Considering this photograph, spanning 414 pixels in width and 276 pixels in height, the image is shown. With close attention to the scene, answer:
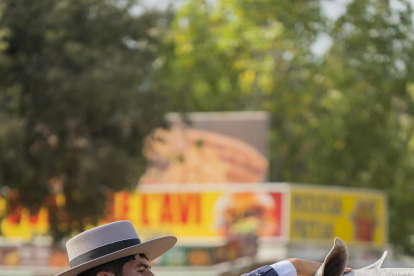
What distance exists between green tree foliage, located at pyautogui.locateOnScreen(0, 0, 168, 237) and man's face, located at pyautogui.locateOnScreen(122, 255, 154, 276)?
29.7 feet

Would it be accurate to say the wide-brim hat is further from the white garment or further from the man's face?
the white garment

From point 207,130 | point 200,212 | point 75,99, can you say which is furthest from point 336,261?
point 207,130

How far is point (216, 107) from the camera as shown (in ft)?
97.4

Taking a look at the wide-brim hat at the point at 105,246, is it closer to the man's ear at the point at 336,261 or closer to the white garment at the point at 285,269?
the white garment at the point at 285,269

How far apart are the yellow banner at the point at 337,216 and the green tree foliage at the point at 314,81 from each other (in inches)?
133

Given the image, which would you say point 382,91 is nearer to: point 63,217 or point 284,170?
point 284,170

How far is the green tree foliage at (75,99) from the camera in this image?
1227 cm

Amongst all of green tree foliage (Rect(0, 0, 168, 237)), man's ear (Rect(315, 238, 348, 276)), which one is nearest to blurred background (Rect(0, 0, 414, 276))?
green tree foliage (Rect(0, 0, 168, 237))

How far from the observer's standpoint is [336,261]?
7.39 ft

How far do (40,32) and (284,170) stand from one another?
19485 mm

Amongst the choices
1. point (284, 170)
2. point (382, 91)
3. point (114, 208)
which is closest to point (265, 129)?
point (382, 91)

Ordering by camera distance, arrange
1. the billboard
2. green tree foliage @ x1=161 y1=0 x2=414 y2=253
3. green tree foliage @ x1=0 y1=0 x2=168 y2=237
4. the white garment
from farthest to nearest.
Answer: green tree foliage @ x1=161 y1=0 x2=414 y2=253 → the billboard → green tree foliage @ x1=0 y1=0 x2=168 y2=237 → the white garment

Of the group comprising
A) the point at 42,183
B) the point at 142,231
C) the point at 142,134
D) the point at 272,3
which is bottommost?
the point at 142,231

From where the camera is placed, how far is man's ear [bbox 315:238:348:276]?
2.21 m
